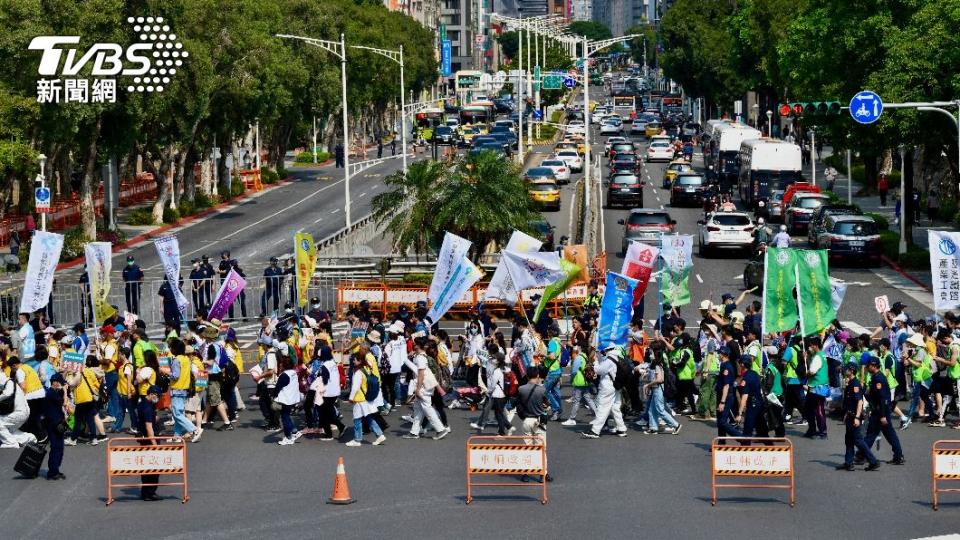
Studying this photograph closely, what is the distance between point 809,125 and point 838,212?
10478 millimetres

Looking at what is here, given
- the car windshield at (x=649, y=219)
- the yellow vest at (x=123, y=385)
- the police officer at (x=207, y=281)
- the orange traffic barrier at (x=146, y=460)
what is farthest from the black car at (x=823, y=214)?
the orange traffic barrier at (x=146, y=460)

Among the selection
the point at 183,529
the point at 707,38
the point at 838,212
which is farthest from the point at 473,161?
the point at 707,38

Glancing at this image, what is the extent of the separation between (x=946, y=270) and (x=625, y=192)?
39.2m

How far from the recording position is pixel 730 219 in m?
50.9

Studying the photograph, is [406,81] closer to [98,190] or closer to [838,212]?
[98,190]

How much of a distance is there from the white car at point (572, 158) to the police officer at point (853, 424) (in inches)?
2478

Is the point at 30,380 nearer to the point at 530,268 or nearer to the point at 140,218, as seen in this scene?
the point at 530,268

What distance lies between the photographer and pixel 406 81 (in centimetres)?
12425

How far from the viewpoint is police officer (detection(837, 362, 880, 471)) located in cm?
2184

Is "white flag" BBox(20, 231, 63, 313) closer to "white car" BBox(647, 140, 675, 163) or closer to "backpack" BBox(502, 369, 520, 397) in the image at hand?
"backpack" BBox(502, 369, 520, 397)

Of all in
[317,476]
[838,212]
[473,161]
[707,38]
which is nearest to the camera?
[317,476]

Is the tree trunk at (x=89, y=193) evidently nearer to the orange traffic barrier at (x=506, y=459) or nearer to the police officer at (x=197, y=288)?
the police officer at (x=197, y=288)
